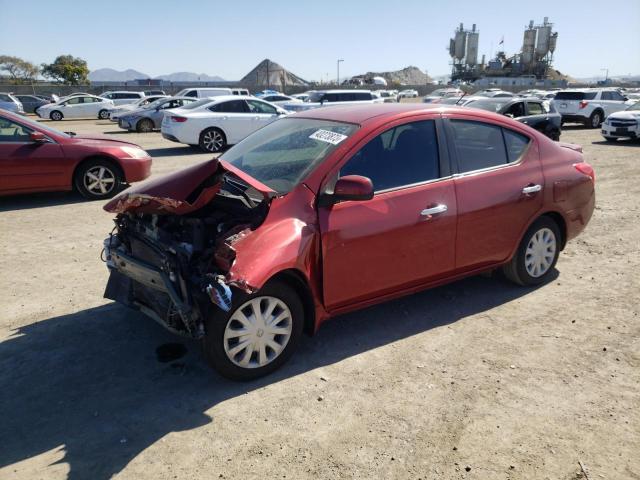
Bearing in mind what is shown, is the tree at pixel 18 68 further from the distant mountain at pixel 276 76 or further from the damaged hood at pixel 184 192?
the damaged hood at pixel 184 192

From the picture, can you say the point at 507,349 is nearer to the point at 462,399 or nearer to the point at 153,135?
the point at 462,399

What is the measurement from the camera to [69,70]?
64.7 metres

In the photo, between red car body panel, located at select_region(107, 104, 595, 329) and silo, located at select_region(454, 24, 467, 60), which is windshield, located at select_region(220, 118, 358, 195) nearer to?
red car body panel, located at select_region(107, 104, 595, 329)

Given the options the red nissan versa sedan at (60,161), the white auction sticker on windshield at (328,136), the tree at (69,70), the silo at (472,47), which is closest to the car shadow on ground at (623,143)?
the red nissan versa sedan at (60,161)

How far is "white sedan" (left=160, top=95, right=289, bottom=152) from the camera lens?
47.6 feet

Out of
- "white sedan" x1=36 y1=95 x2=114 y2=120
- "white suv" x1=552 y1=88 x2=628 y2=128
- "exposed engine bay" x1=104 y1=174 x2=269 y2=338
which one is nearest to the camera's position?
"exposed engine bay" x1=104 y1=174 x2=269 y2=338

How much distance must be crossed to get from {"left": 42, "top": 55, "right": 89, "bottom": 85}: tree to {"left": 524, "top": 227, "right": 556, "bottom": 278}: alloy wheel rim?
231 ft

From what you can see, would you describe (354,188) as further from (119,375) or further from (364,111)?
(119,375)

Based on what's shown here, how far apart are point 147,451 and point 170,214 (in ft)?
5.16

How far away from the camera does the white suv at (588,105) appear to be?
73.2ft

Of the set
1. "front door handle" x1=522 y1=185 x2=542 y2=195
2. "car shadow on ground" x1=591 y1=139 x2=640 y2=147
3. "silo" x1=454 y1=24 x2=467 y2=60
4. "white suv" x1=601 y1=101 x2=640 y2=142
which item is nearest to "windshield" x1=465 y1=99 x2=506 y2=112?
"white suv" x1=601 y1=101 x2=640 y2=142

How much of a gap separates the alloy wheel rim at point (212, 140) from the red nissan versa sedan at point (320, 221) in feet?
34.4

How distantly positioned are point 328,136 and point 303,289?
4.02ft

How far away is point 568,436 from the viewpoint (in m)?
2.96
